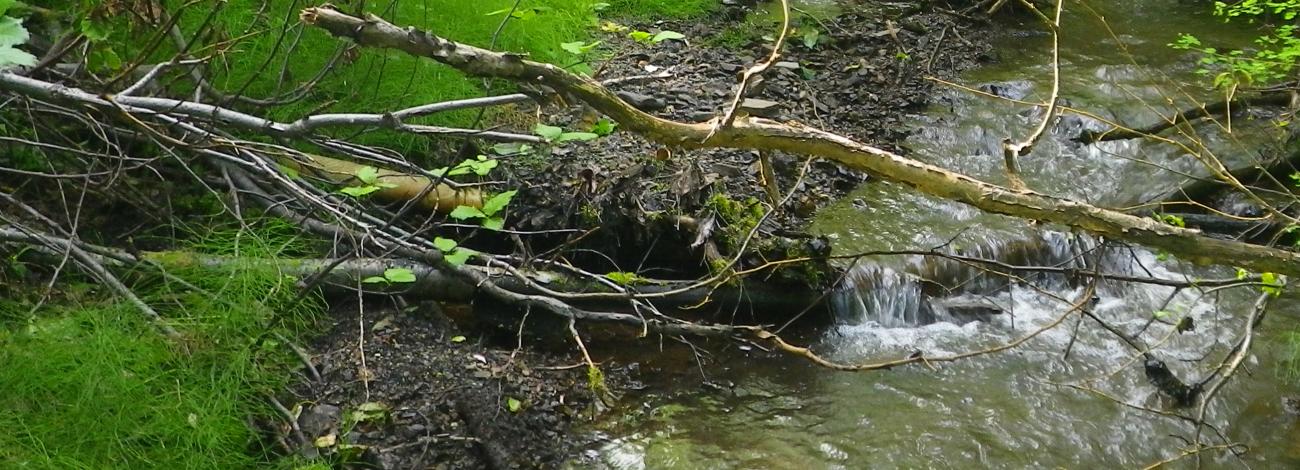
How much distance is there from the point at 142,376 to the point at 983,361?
3.60m

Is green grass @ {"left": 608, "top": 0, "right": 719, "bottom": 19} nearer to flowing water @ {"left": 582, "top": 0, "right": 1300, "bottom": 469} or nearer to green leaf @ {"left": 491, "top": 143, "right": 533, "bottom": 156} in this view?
flowing water @ {"left": 582, "top": 0, "right": 1300, "bottom": 469}

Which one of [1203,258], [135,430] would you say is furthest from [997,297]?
[135,430]

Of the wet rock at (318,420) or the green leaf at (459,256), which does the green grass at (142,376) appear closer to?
the wet rock at (318,420)

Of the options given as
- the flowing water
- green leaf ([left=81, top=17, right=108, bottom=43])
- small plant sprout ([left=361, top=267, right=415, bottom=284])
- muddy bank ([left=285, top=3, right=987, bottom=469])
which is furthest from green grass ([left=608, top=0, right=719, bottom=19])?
green leaf ([left=81, top=17, right=108, bottom=43])

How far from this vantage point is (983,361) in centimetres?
444

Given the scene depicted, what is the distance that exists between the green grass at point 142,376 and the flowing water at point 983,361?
1.31 m

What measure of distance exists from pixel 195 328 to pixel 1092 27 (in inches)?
304

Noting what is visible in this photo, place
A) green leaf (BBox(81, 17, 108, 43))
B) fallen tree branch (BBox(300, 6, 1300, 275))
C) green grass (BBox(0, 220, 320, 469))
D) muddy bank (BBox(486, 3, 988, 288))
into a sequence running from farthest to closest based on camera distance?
1. muddy bank (BBox(486, 3, 988, 288))
2. fallen tree branch (BBox(300, 6, 1300, 275))
3. green grass (BBox(0, 220, 320, 469))
4. green leaf (BBox(81, 17, 108, 43))

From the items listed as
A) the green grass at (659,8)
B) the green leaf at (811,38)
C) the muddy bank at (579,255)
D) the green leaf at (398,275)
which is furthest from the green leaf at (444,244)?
the green grass at (659,8)

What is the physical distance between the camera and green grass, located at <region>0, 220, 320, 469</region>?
2857mm

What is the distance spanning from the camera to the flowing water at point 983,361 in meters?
3.77

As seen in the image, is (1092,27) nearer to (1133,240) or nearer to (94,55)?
(1133,240)

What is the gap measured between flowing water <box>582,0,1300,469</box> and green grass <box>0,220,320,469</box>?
1309 millimetres

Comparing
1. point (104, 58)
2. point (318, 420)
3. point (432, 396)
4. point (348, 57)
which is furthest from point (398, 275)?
point (348, 57)
